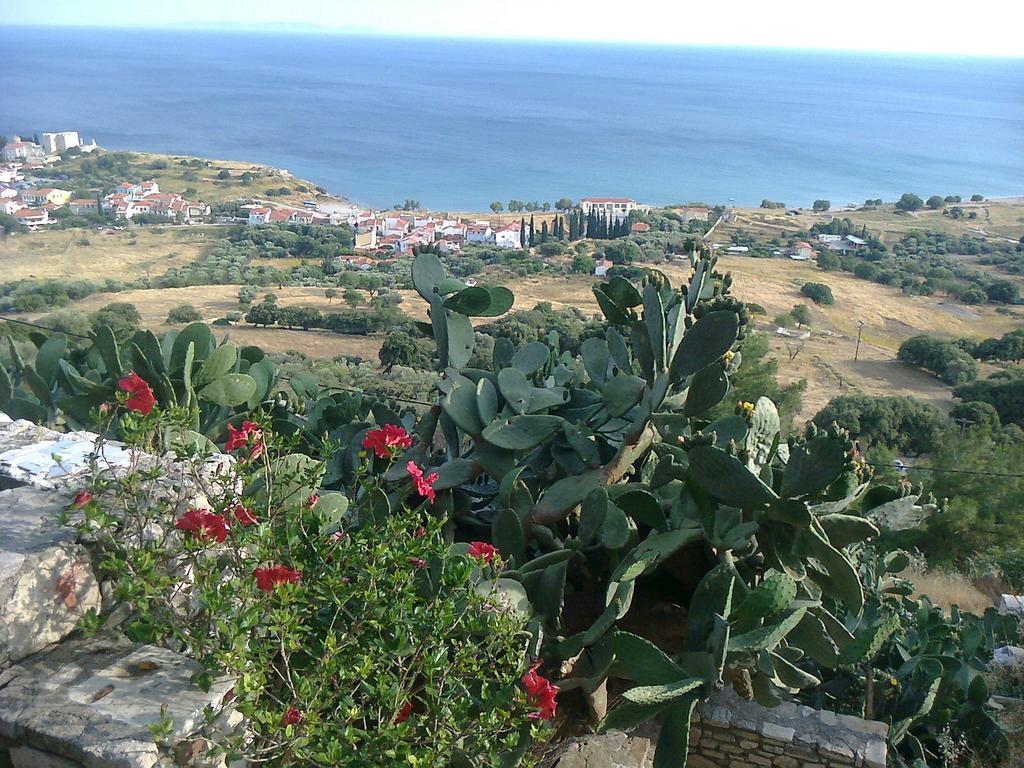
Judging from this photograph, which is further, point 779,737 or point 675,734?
point 779,737

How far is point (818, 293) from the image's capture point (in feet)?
91.6

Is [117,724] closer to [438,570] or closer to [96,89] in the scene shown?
[438,570]

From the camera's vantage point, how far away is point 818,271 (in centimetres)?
3319

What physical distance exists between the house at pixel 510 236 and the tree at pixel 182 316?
1824 cm

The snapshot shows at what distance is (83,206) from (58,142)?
67.9ft

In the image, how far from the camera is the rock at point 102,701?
5.17 feet

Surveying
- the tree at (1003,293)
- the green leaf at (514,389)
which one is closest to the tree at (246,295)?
the green leaf at (514,389)

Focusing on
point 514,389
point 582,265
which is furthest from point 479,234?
point 514,389

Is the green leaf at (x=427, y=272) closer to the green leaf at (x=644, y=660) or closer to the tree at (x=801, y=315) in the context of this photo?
the green leaf at (x=644, y=660)

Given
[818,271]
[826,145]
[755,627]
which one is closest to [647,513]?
[755,627]

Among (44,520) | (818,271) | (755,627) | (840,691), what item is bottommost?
(818,271)

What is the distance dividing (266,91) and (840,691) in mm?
119430

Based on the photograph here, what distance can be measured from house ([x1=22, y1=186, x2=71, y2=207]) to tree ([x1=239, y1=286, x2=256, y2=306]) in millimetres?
19264

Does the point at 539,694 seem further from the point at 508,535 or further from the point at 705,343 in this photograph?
the point at 705,343
